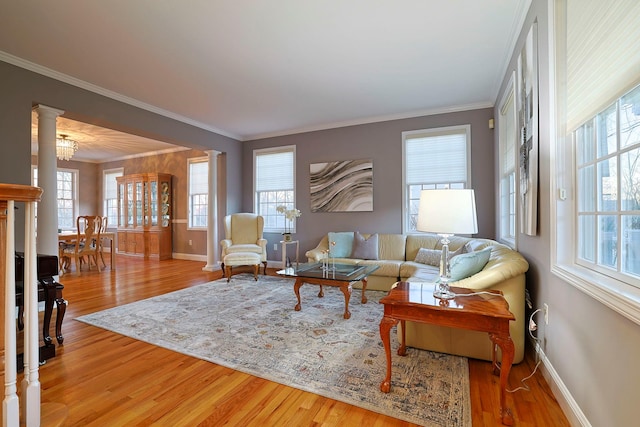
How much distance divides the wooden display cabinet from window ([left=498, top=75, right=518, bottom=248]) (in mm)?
6975

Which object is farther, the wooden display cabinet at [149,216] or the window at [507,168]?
the wooden display cabinet at [149,216]

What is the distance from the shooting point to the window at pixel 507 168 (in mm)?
3207

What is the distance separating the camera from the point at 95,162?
8422 mm

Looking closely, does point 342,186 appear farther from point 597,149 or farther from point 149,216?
point 149,216

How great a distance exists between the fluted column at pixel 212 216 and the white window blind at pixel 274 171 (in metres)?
0.84

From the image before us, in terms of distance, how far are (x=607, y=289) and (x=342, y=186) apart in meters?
4.27

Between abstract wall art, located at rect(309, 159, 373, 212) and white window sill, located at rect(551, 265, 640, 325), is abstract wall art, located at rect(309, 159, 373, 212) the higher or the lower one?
the higher one

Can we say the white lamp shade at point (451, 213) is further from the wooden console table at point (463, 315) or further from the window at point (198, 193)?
the window at point (198, 193)

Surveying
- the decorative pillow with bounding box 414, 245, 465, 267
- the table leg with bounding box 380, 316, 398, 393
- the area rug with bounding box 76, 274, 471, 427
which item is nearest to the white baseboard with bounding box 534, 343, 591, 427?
the area rug with bounding box 76, 274, 471, 427

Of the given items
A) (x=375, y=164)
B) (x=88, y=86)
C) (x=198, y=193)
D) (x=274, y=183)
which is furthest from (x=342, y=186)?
(x=88, y=86)

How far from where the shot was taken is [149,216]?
7.16 metres

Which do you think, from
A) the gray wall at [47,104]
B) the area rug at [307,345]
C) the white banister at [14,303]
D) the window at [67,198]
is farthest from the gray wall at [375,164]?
the window at [67,198]

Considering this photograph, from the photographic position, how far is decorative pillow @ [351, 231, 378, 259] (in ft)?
14.6

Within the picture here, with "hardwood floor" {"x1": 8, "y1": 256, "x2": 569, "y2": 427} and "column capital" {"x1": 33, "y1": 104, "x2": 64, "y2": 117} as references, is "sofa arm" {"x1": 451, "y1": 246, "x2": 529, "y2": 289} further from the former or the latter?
"column capital" {"x1": 33, "y1": 104, "x2": 64, "y2": 117}
